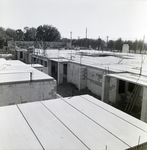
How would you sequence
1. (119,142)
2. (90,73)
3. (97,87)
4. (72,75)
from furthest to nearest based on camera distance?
(72,75) → (90,73) → (97,87) → (119,142)

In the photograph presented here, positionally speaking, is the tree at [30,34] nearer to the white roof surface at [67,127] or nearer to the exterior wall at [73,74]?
the exterior wall at [73,74]

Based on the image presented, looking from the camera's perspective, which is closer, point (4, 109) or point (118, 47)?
point (4, 109)

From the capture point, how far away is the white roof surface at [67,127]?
9.66 feet

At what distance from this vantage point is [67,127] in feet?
11.3

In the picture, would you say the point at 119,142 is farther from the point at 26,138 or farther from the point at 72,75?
the point at 72,75

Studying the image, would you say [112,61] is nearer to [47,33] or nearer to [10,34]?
[47,33]

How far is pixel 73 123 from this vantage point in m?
3.62

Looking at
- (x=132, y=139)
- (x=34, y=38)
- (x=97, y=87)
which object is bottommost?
(x=97, y=87)

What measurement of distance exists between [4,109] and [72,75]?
1057 centimetres

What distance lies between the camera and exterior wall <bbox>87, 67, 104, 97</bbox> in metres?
11.9

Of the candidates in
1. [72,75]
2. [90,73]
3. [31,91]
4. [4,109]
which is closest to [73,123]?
[4,109]

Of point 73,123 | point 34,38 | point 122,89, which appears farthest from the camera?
point 34,38

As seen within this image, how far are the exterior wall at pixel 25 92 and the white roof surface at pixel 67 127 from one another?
3610mm

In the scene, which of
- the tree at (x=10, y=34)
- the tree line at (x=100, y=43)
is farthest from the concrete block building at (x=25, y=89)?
the tree at (x=10, y=34)
